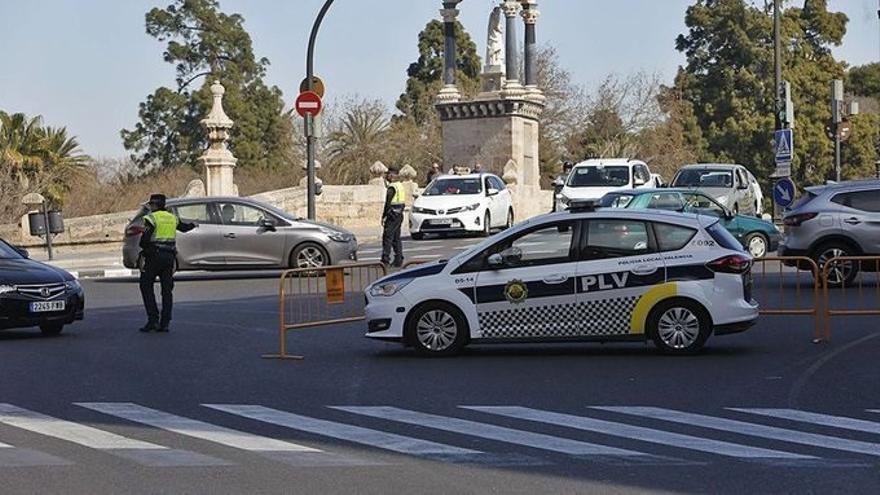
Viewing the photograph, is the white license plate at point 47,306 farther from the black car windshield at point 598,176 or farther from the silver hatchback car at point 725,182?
the black car windshield at point 598,176

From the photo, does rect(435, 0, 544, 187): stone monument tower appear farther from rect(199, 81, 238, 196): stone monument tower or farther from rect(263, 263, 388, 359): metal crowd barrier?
rect(263, 263, 388, 359): metal crowd barrier

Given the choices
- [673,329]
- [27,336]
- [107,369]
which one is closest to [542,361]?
[673,329]

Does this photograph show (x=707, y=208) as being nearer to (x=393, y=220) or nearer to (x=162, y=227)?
(x=393, y=220)

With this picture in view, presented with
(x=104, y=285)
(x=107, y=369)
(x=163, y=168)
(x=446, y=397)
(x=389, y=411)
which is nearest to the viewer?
(x=389, y=411)

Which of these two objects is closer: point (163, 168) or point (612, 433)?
point (612, 433)

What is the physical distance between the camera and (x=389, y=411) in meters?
12.3

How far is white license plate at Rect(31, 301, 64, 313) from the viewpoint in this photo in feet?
60.0

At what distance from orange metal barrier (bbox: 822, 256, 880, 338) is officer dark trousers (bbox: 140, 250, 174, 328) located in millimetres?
7809

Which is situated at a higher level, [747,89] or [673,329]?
[747,89]

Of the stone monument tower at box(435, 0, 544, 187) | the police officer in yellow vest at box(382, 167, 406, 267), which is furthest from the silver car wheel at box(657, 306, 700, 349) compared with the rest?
the stone monument tower at box(435, 0, 544, 187)

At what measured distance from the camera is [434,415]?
12.1 meters

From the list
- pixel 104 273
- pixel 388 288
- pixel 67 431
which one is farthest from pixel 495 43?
pixel 67 431

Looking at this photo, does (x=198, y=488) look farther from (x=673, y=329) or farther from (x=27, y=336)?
(x=27, y=336)

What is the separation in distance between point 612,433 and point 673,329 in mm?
4738
